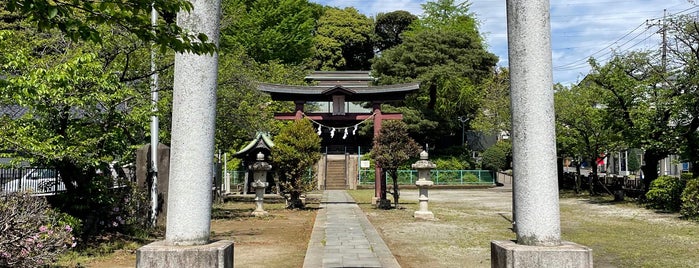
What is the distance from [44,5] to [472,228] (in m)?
11.3

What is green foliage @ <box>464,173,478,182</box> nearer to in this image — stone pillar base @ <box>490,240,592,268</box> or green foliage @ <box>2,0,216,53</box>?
stone pillar base @ <box>490,240,592,268</box>

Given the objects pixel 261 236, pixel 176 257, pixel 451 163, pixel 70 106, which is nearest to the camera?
pixel 176 257

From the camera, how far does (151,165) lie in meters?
A: 12.3

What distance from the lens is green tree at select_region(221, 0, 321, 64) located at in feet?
124

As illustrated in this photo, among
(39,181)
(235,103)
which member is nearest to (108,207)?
(39,181)

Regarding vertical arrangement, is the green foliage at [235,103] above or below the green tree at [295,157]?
above

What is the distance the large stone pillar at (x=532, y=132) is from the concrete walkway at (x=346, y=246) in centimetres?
361

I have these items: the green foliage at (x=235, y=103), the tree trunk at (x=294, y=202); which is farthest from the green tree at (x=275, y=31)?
the tree trunk at (x=294, y=202)

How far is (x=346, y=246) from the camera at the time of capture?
376 inches

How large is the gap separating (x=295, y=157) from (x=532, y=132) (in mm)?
14531

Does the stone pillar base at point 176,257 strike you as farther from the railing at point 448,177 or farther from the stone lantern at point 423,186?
the railing at point 448,177

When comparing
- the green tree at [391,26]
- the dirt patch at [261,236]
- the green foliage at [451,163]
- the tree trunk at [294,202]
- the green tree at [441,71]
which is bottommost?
the dirt patch at [261,236]

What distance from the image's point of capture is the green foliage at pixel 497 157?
36.4 meters

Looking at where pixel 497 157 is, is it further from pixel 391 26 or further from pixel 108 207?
pixel 108 207
